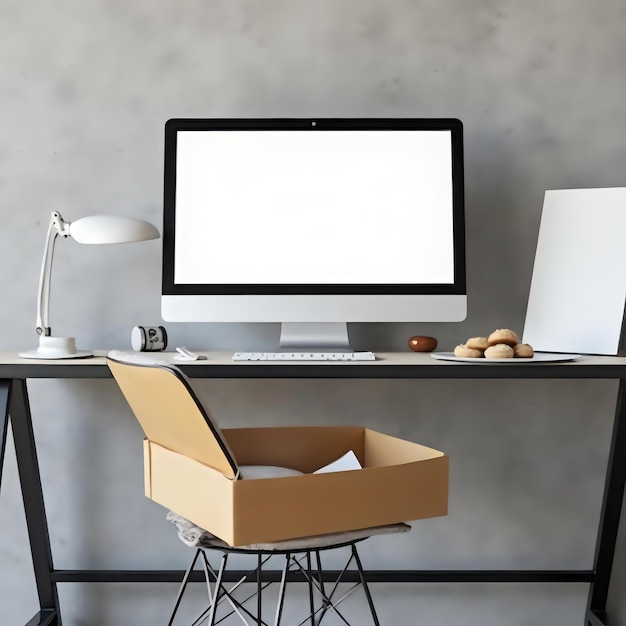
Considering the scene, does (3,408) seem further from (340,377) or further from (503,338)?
(503,338)

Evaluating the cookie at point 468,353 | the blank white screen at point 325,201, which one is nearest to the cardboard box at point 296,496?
the cookie at point 468,353

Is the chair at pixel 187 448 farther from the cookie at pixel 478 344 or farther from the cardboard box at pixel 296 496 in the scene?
the cookie at pixel 478 344

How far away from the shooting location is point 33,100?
6.96ft

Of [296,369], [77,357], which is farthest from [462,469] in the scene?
[77,357]

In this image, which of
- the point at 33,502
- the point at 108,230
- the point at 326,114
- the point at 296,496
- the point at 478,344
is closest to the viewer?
the point at 296,496

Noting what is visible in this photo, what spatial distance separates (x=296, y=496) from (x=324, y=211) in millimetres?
895

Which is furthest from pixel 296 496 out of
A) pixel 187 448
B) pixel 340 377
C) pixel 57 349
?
pixel 57 349

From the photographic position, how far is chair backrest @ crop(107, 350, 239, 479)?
118 centimetres

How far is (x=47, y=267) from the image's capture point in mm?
1924

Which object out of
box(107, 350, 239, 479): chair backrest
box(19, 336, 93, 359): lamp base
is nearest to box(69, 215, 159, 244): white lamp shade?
box(19, 336, 93, 359): lamp base

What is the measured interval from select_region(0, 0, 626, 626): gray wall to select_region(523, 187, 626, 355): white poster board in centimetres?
15

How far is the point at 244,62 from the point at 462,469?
49.5 inches

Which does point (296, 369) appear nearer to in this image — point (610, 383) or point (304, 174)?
point (304, 174)

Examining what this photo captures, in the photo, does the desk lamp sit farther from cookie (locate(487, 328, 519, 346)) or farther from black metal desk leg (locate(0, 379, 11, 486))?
cookie (locate(487, 328, 519, 346))
